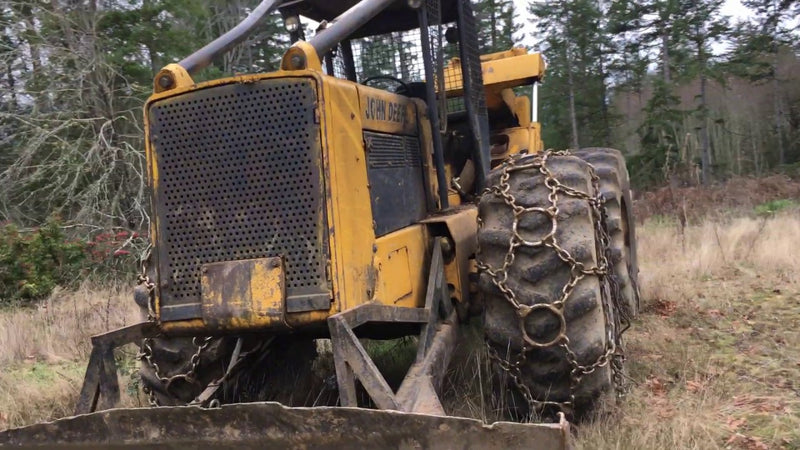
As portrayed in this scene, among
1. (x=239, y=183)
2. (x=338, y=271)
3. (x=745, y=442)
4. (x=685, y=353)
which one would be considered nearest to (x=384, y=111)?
(x=239, y=183)

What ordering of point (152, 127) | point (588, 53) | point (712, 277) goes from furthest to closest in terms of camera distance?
point (588, 53), point (712, 277), point (152, 127)

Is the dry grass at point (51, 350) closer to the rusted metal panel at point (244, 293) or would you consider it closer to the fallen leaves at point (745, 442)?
the rusted metal panel at point (244, 293)

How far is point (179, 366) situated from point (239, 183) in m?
1.37

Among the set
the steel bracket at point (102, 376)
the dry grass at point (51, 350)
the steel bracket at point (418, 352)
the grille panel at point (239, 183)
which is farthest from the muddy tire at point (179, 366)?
the dry grass at point (51, 350)

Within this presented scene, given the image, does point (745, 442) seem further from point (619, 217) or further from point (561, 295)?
point (619, 217)

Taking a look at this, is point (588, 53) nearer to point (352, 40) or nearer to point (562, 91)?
point (562, 91)

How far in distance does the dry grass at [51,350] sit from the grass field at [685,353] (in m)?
0.01

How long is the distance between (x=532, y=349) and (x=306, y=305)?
4.00 feet

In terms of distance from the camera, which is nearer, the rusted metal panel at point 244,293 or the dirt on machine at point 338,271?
the dirt on machine at point 338,271

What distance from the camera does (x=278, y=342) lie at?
15.5 ft

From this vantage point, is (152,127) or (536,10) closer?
(152,127)

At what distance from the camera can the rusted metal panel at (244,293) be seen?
130 inches

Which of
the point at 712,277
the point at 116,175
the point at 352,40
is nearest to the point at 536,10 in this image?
the point at 116,175

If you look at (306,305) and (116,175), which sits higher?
(116,175)
